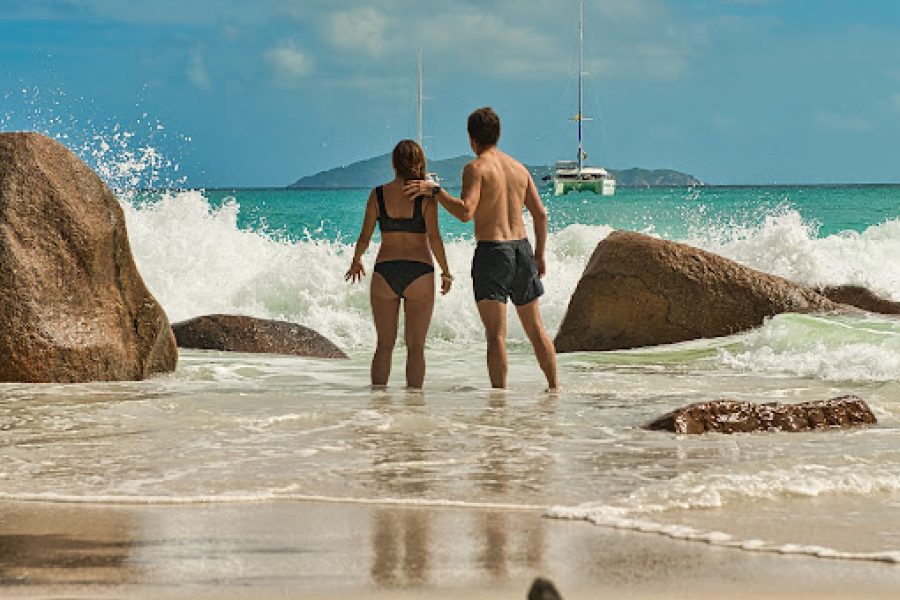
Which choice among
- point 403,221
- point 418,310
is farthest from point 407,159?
point 418,310

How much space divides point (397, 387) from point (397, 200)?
4.80 ft

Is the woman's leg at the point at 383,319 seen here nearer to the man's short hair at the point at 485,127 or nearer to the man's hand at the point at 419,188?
the man's hand at the point at 419,188

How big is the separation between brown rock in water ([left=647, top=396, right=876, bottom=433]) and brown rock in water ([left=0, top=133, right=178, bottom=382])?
4006 mm

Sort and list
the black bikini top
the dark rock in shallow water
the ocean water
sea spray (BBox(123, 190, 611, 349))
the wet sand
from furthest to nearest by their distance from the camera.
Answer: sea spray (BBox(123, 190, 611, 349)), the black bikini top, the ocean water, the wet sand, the dark rock in shallow water

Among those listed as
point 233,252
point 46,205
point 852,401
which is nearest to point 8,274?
point 46,205

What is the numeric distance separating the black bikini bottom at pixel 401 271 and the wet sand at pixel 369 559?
3.35 meters

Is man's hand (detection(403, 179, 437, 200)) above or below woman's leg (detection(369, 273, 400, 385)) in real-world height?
above

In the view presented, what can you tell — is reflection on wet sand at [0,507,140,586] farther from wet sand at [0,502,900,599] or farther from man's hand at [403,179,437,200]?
man's hand at [403,179,437,200]

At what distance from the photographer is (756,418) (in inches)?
277

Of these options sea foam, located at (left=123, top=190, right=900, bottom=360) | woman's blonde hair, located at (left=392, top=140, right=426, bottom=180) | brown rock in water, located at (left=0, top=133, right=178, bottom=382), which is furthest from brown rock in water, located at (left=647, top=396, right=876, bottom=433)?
sea foam, located at (left=123, top=190, right=900, bottom=360)

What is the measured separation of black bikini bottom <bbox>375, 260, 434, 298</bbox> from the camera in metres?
8.20

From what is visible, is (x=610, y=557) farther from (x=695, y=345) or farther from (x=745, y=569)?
(x=695, y=345)

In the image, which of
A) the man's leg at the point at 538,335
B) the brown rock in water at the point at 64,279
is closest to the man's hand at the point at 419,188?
the man's leg at the point at 538,335

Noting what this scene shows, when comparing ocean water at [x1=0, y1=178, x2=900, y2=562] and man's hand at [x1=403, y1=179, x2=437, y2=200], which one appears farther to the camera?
man's hand at [x1=403, y1=179, x2=437, y2=200]
